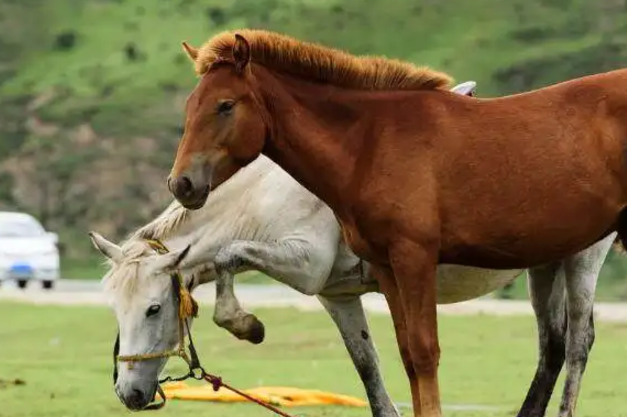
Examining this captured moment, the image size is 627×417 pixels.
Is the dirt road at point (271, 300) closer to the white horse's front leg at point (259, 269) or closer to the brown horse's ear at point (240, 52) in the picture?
the white horse's front leg at point (259, 269)

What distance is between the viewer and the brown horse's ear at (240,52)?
25.0ft

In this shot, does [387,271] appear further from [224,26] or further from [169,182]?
[224,26]

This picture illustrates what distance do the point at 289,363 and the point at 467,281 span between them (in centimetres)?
768

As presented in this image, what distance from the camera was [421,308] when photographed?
24.8 ft

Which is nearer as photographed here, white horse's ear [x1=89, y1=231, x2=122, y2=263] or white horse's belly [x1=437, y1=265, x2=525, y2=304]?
white horse's ear [x1=89, y1=231, x2=122, y2=263]

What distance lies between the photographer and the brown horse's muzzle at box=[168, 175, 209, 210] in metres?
7.55

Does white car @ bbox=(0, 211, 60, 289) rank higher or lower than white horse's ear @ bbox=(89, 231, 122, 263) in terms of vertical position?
higher

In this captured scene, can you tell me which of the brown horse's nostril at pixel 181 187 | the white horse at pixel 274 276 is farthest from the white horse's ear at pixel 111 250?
the brown horse's nostril at pixel 181 187

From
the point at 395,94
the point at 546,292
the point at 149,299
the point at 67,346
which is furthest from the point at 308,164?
the point at 67,346

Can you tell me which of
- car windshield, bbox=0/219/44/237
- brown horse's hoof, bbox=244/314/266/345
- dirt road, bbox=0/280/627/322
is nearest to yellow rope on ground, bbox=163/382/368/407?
brown horse's hoof, bbox=244/314/266/345

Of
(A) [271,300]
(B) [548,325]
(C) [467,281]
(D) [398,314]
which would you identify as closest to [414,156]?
(D) [398,314]

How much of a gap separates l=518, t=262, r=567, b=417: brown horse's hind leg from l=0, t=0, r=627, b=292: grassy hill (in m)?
30.5

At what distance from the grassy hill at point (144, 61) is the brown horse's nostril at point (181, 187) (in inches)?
1309

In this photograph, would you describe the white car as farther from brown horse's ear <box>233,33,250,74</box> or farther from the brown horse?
brown horse's ear <box>233,33,250,74</box>
